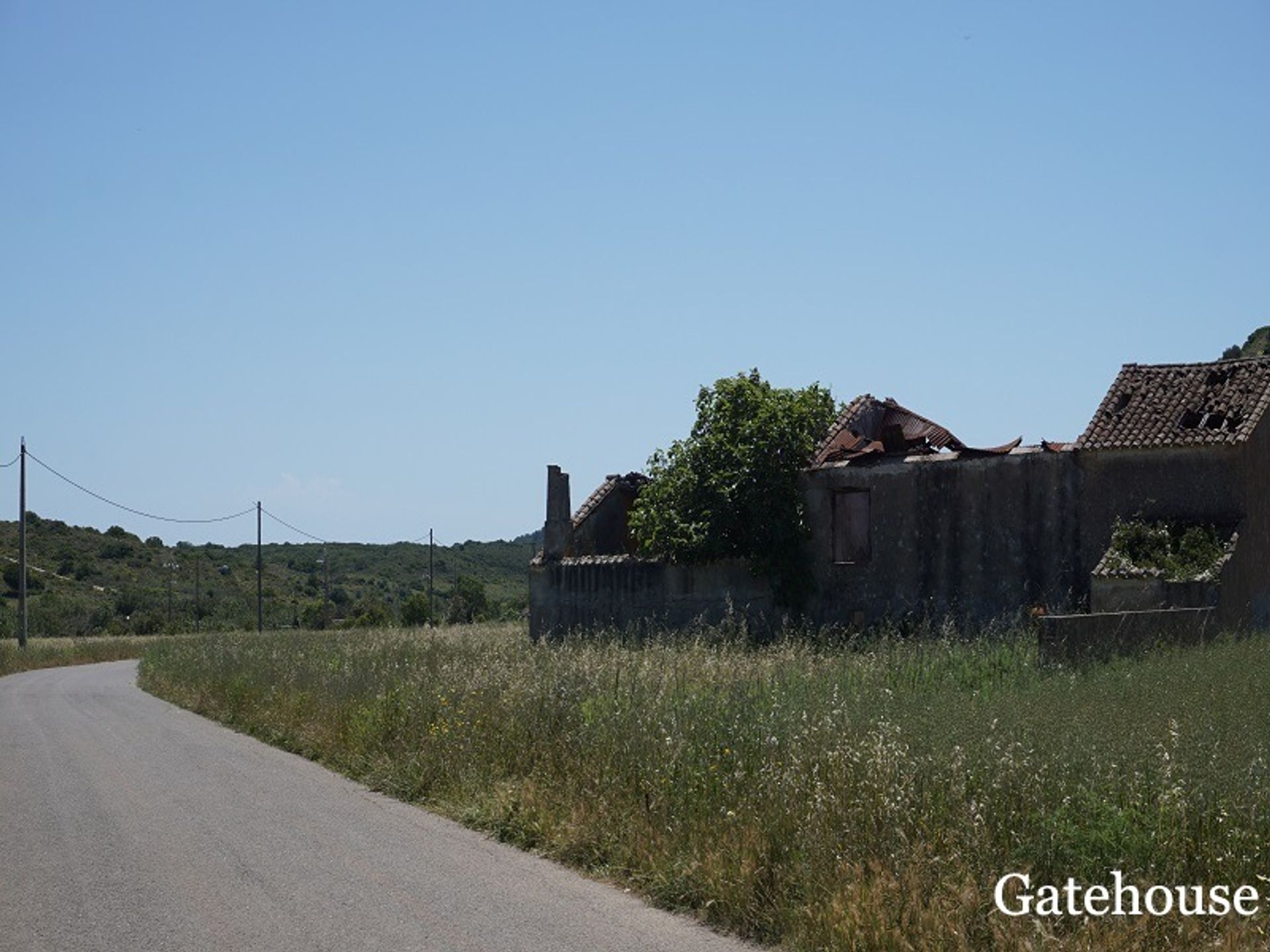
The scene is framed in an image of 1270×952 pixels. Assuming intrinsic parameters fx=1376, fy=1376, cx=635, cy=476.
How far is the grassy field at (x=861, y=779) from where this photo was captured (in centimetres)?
697

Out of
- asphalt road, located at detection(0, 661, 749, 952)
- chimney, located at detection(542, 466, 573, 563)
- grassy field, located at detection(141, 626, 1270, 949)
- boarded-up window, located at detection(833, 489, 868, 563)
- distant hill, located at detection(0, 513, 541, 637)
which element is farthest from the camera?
distant hill, located at detection(0, 513, 541, 637)

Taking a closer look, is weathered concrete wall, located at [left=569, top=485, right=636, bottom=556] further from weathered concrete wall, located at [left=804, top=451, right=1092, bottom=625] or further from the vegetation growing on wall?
the vegetation growing on wall

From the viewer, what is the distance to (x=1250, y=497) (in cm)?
2453

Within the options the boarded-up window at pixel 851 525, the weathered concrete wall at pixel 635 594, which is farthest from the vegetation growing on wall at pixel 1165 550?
the weathered concrete wall at pixel 635 594

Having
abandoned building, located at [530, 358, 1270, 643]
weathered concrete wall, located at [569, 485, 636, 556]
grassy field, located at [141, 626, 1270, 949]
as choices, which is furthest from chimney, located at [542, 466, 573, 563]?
grassy field, located at [141, 626, 1270, 949]

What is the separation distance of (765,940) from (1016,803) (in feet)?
5.19

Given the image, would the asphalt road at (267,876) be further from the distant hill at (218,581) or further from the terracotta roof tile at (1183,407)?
the distant hill at (218,581)

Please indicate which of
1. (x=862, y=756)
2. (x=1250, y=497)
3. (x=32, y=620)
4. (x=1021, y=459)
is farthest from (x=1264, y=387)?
(x=32, y=620)

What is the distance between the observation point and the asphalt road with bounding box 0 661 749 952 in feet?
25.4

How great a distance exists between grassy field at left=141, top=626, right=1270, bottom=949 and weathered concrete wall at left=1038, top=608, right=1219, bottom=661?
0.64 metres

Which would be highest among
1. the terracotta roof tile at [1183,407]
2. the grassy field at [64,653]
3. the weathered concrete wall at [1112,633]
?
the terracotta roof tile at [1183,407]

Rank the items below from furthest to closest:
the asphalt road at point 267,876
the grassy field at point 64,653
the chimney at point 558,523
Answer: the grassy field at point 64,653
the chimney at point 558,523
the asphalt road at point 267,876

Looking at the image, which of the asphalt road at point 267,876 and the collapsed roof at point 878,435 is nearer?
the asphalt road at point 267,876

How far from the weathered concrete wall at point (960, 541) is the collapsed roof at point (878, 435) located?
→ 760mm
